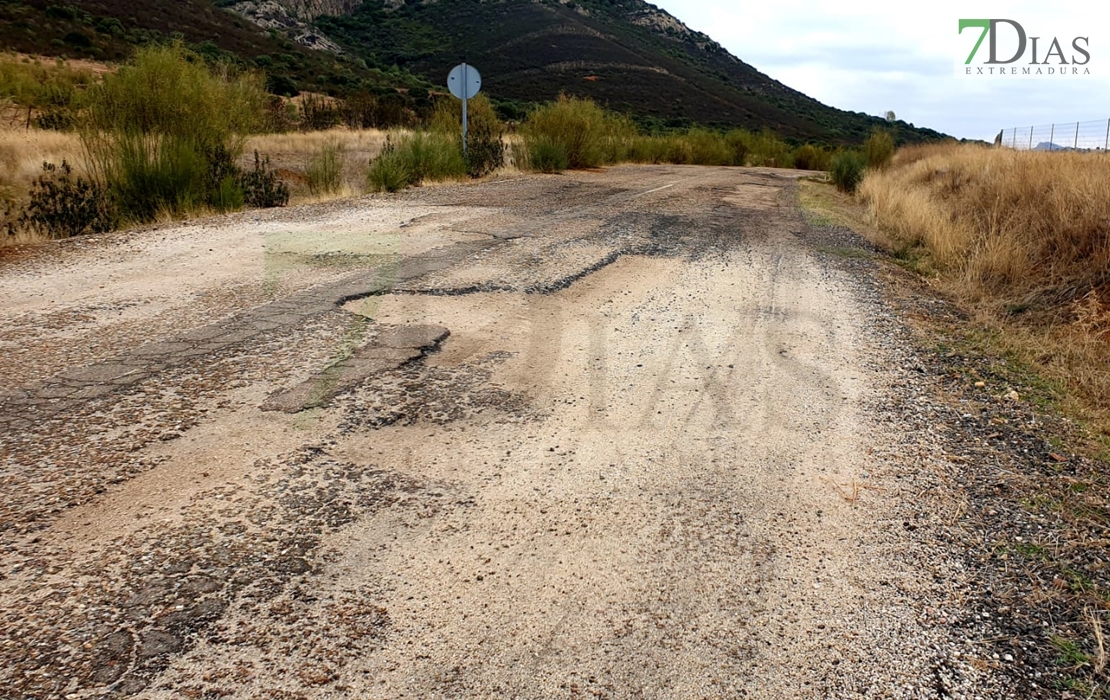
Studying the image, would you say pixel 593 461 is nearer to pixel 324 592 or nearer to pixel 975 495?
pixel 324 592

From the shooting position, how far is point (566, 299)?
5309mm

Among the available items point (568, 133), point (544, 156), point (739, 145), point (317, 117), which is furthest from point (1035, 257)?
point (739, 145)

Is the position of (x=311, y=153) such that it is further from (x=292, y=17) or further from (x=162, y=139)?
(x=292, y=17)

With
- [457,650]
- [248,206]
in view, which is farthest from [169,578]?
[248,206]

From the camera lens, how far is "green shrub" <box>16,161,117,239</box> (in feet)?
23.8

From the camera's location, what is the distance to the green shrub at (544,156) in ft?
52.3

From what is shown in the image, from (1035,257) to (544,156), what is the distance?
36.1ft

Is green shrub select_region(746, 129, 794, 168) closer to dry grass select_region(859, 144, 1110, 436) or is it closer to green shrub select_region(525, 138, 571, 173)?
green shrub select_region(525, 138, 571, 173)

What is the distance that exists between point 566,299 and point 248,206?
6422 millimetres

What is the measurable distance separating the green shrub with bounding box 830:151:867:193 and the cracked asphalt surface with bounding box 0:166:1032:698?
50.3ft

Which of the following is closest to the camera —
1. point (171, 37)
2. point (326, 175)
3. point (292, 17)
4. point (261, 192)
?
point (261, 192)

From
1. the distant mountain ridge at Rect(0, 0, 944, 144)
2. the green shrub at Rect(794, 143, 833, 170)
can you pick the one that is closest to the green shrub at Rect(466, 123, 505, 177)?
the distant mountain ridge at Rect(0, 0, 944, 144)

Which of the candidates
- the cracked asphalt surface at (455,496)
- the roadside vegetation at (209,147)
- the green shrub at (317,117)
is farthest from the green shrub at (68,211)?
the green shrub at (317,117)

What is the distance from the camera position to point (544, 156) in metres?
16.0
